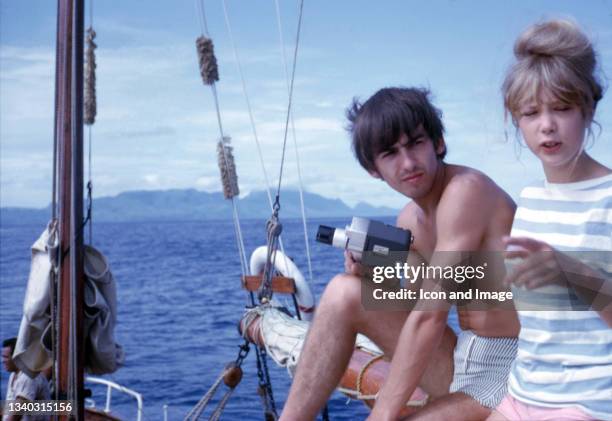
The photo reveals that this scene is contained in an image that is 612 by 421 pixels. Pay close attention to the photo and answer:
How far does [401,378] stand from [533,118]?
2.77ft

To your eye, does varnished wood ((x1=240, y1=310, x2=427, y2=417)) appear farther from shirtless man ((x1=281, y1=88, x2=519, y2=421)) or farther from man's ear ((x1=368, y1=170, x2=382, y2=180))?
man's ear ((x1=368, y1=170, x2=382, y2=180))

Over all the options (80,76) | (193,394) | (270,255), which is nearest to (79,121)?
(80,76)

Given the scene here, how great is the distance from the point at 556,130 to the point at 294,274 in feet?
10.6

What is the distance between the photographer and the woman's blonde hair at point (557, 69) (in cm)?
199

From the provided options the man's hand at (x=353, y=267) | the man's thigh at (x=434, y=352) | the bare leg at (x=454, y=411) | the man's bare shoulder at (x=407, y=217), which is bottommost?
the bare leg at (x=454, y=411)

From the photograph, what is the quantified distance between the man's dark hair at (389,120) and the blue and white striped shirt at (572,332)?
582 mm

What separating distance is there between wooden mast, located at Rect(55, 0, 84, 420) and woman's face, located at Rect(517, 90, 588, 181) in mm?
2554

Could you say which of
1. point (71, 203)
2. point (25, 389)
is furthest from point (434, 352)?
point (25, 389)

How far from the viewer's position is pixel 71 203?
3.94 metres

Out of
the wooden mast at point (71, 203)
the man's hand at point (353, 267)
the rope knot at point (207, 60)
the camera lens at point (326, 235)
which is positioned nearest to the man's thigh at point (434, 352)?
the man's hand at point (353, 267)

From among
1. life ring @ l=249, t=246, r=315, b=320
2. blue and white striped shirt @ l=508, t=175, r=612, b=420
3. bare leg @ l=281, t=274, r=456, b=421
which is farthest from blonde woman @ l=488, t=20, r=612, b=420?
life ring @ l=249, t=246, r=315, b=320

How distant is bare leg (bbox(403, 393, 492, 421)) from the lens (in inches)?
95.8

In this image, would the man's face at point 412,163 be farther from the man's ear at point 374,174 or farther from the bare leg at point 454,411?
the bare leg at point 454,411

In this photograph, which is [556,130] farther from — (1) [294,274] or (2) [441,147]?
(1) [294,274]
